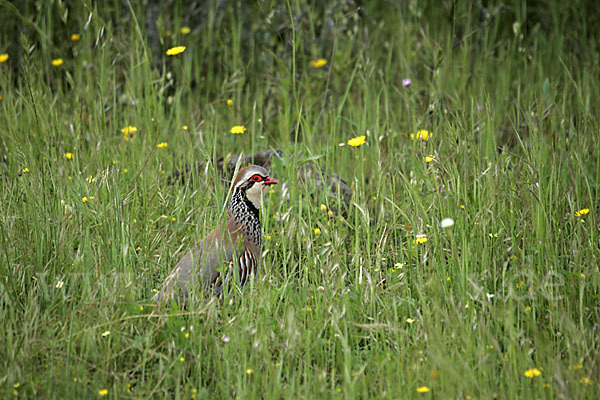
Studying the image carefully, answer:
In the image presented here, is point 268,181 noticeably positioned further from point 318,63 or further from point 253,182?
point 318,63

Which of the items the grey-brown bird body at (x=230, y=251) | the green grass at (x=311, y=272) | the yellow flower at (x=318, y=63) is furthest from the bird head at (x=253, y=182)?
the yellow flower at (x=318, y=63)

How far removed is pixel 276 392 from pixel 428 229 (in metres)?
1.51

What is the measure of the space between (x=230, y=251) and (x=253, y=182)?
0.53m

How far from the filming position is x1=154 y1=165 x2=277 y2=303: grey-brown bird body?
3397 mm

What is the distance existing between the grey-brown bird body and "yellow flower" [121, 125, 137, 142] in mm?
1319

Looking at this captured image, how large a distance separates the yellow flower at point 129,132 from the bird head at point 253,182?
1.30 m

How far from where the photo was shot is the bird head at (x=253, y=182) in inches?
159

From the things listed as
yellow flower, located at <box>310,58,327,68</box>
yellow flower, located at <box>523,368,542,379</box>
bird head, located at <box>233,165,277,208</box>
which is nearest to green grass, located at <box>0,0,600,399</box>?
yellow flower, located at <box>523,368,542,379</box>

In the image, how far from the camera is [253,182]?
407 centimetres

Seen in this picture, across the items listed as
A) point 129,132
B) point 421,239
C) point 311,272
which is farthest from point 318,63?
point 311,272

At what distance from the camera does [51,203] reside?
3.95m

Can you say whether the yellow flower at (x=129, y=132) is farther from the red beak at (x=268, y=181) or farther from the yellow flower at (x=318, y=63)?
the yellow flower at (x=318, y=63)

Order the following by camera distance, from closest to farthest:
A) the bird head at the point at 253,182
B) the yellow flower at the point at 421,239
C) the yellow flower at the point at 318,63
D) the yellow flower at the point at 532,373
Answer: the yellow flower at the point at 532,373 → the yellow flower at the point at 421,239 → the bird head at the point at 253,182 → the yellow flower at the point at 318,63

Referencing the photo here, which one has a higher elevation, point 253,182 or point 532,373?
point 253,182
